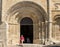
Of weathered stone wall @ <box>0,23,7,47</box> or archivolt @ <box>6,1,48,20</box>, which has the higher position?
archivolt @ <box>6,1,48,20</box>

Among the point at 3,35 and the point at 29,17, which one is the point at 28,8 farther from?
the point at 3,35

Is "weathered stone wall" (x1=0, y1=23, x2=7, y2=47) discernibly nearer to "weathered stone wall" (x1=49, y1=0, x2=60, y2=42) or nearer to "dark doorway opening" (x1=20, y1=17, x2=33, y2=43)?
"weathered stone wall" (x1=49, y1=0, x2=60, y2=42)

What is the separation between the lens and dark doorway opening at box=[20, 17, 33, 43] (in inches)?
829

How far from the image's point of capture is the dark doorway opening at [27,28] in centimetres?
2106

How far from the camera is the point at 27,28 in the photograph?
2148 cm

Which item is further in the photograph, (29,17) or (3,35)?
(29,17)

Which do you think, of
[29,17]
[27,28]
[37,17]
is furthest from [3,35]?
[27,28]

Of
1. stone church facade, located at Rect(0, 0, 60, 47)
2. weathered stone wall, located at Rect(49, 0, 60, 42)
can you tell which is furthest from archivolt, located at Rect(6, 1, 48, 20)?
weathered stone wall, located at Rect(49, 0, 60, 42)

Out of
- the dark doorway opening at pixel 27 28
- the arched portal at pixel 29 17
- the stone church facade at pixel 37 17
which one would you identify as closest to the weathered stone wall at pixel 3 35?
the stone church facade at pixel 37 17

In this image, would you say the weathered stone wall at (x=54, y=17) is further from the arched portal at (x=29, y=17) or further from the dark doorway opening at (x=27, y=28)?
the dark doorway opening at (x=27, y=28)

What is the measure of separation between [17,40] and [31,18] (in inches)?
90.7

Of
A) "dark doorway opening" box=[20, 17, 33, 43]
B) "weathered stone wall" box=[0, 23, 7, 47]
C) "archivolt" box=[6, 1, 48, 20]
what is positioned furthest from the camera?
"dark doorway opening" box=[20, 17, 33, 43]

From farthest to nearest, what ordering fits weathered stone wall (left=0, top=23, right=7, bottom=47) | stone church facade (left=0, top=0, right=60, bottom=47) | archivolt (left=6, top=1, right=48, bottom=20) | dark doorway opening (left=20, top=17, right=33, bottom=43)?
dark doorway opening (left=20, top=17, right=33, bottom=43) → archivolt (left=6, top=1, right=48, bottom=20) → stone church facade (left=0, top=0, right=60, bottom=47) → weathered stone wall (left=0, top=23, right=7, bottom=47)

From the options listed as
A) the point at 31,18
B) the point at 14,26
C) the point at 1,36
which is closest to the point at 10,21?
the point at 14,26
